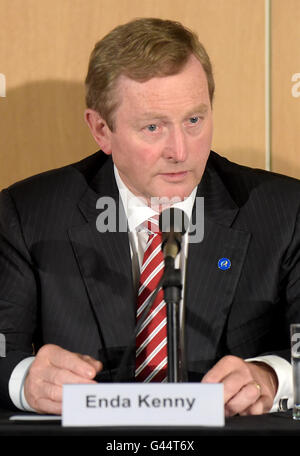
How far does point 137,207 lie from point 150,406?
0.91 m

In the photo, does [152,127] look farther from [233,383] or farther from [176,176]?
[233,383]

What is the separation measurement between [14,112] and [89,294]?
2.90ft

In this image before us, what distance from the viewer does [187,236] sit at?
2.12 metres

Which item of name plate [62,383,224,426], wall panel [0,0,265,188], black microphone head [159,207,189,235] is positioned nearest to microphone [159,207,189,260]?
black microphone head [159,207,189,235]

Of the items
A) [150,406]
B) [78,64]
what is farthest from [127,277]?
[78,64]

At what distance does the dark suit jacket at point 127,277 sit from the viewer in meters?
2.06

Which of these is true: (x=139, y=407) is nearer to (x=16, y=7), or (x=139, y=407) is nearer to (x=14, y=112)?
(x=14, y=112)

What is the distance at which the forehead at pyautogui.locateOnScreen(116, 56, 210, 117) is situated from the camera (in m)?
1.99

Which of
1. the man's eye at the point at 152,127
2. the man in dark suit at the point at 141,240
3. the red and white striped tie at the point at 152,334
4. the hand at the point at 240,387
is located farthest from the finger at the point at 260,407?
the man's eye at the point at 152,127

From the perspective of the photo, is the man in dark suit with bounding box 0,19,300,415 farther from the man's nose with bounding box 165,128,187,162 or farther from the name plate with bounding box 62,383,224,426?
the name plate with bounding box 62,383,224,426

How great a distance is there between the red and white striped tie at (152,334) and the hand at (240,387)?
1.00 ft

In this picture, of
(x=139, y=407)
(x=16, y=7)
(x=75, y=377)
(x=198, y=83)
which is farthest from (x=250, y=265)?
(x=16, y=7)

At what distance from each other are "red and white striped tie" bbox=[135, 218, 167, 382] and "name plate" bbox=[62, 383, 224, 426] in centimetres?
64

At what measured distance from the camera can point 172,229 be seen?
1515 millimetres
